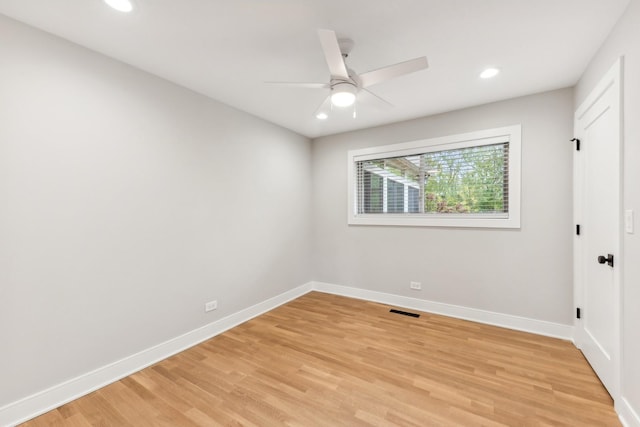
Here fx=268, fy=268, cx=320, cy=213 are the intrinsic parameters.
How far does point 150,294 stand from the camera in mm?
2410

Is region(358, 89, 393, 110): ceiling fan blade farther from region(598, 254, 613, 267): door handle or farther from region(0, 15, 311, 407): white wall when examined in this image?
region(598, 254, 613, 267): door handle

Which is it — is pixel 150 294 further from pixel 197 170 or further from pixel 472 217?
pixel 472 217

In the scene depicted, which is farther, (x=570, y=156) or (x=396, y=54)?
(x=570, y=156)

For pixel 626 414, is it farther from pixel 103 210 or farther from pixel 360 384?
pixel 103 210

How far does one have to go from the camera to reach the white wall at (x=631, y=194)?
1529 mm

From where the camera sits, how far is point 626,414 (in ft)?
5.31

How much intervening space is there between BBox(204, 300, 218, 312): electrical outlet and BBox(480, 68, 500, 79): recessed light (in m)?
3.50

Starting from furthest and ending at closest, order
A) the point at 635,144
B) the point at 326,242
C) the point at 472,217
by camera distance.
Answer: the point at 326,242 → the point at 472,217 → the point at 635,144

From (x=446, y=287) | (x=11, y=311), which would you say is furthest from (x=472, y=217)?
(x=11, y=311)

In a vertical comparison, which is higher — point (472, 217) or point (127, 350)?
point (472, 217)

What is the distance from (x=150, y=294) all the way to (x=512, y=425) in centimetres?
288

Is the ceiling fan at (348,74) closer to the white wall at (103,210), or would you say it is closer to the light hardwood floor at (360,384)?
the white wall at (103,210)

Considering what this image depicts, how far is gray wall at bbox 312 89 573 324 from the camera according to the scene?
2.77 metres

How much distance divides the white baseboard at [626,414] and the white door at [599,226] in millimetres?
114
